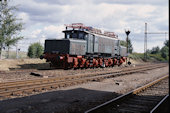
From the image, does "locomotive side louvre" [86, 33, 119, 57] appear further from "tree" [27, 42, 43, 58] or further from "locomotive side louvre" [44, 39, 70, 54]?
"tree" [27, 42, 43, 58]

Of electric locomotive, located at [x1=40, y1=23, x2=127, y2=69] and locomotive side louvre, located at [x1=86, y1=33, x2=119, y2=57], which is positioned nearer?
electric locomotive, located at [x1=40, y1=23, x2=127, y2=69]

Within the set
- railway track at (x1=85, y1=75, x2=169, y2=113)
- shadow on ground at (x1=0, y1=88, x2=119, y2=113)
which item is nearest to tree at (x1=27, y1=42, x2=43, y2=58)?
shadow on ground at (x1=0, y1=88, x2=119, y2=113)

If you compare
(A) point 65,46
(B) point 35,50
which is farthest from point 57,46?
(B) point 35,50

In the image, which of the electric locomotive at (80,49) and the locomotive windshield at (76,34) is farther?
the locomotive windshield at (76,34)

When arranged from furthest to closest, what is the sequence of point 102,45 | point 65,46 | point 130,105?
point 102,45, point 65,46, point 130,105

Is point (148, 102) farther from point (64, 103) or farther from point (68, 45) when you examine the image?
point (68, 45)

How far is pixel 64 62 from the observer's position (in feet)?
61.8

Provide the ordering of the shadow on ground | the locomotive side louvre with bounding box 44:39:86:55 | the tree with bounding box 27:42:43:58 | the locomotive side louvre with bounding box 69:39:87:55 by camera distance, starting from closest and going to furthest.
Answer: the shadow on ground
the locomotive side louvre with bounding box 44:39:86:55
the locomotive side louvre with bounding box 69:39:87:55
the tree with bounding box 27:42:43:58

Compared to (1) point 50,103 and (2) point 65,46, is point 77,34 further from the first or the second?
(1) point 50,103

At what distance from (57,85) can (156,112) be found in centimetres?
575

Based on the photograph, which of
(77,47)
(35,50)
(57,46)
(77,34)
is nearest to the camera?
(57,46)

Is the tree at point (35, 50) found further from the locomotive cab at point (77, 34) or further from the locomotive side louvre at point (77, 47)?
the locomotive side louvre at point (77, 47)

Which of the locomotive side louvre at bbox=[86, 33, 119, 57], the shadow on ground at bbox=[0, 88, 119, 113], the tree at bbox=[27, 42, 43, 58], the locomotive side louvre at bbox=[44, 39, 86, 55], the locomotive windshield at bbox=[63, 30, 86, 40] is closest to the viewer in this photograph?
the shadow on ground at bbox=[0, 88, 119, 113]

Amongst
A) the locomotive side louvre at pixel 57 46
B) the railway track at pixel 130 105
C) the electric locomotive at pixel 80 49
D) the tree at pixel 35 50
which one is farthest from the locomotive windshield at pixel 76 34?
the tree at pixel 35 50
